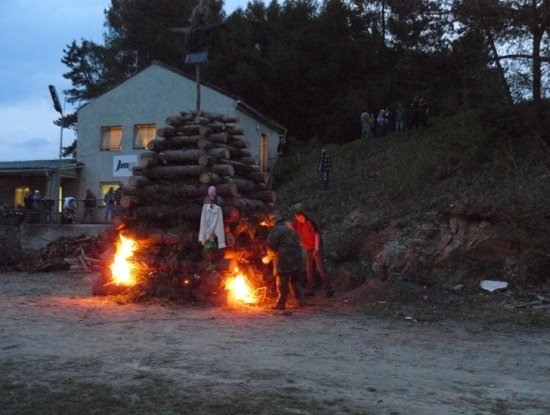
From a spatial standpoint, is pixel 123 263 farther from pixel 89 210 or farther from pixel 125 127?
pixel 125 127

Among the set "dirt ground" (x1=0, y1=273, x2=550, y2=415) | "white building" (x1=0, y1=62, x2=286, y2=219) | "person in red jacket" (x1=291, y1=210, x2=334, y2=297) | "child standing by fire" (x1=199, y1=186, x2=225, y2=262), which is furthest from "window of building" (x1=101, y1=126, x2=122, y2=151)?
"dirt ground" (x1=0, y1=273, x2=550, y2=415)

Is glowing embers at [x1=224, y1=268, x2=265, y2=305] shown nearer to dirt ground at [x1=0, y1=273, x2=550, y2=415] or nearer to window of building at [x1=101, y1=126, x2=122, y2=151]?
dirt ground at [x1=0, y1=273, x2=550, y2=415]

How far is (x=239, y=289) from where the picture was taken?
13.1 meters

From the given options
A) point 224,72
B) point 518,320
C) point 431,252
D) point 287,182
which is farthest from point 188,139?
point 224,72

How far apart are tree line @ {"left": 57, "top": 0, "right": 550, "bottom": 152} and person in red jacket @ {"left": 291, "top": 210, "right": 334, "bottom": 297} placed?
345 inches

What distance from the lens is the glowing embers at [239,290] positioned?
12820mm

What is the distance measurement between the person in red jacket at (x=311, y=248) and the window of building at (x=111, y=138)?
2287 centimetres

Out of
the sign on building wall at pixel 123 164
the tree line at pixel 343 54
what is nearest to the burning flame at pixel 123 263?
the tree line at pixel 343 54

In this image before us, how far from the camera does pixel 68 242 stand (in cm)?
2262

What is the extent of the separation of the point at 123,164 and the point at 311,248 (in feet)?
73.5

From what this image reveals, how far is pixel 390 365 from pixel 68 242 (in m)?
17.2

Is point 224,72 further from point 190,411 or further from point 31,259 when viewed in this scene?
point 190,411

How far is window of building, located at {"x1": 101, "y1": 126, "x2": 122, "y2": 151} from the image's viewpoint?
35.0m

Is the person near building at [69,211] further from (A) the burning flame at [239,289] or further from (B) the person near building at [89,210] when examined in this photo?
(A) the burning flame at [239,289]
